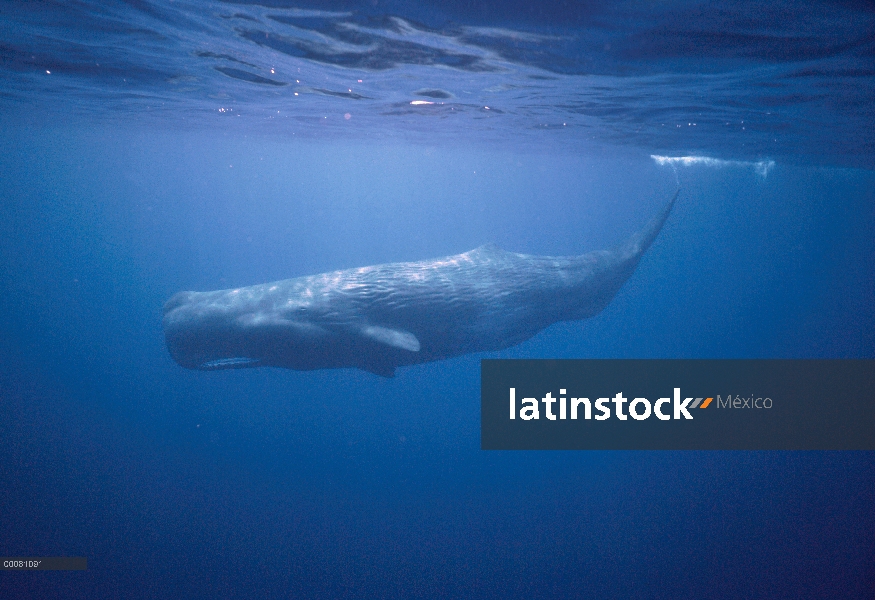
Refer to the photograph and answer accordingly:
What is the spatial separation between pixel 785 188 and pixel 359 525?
50.9 m

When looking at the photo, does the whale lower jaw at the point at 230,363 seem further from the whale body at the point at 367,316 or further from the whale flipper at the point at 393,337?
the whale flipper at the point at 393,337

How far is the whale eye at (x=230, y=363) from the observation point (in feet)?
25.9

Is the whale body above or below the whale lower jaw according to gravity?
above

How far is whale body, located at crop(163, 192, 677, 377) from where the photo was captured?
7.97 m

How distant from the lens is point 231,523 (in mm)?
15711

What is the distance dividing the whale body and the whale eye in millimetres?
19

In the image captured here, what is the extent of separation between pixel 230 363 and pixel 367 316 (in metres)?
2.48

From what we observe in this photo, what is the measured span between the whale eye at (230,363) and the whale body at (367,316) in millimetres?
19

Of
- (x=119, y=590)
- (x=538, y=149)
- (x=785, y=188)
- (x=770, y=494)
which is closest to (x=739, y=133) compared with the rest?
(x=538, y=149)
